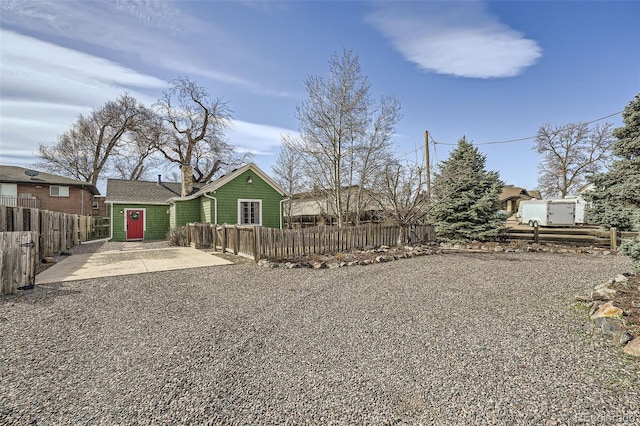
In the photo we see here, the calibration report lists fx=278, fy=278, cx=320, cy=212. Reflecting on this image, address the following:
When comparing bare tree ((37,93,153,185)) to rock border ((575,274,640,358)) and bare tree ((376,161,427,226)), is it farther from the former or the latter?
rock border ((575,274,640,358))

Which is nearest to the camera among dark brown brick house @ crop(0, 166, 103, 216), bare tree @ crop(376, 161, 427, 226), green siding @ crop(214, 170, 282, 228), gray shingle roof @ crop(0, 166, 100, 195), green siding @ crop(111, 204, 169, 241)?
bare tree @ crop(376, 161, 427, 226)

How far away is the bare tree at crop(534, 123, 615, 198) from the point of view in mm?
24375

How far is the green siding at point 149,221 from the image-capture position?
56.6 feet

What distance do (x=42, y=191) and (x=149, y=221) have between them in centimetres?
1419

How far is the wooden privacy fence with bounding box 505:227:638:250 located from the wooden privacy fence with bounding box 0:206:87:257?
16.5 m

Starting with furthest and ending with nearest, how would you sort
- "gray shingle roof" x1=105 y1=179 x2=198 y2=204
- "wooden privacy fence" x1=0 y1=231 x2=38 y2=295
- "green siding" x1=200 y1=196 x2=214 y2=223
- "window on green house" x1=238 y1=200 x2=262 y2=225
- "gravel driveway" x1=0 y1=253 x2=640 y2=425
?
"gray shingle roof" x1=105 y1=179 x2=198 y2=204 < "window on green house" x1=238 y1=200 x2=262 y2=225 < "green siding" x1=200 y1=196 x2=214 y2=223 < "wooden privacy fence" x1=0 y1=231 x2=38 y2=295 < "gravel driveway" x1=0 y1=253 x2=640 y2=425

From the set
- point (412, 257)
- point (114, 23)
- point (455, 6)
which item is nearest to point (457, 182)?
point (412, 257)

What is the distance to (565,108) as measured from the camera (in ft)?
48.3

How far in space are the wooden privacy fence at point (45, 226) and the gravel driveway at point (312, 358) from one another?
354 cm

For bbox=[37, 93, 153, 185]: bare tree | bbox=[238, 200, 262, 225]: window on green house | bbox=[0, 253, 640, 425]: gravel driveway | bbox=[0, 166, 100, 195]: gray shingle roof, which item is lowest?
bbox=[0, 253, 640, 425]: gravel driveway

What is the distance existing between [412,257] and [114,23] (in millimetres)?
11544

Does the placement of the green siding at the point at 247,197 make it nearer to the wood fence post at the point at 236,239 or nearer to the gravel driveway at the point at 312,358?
the wood fence post at the point at 236,239

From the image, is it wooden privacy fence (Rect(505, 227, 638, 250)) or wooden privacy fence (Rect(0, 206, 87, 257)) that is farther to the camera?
wooden privacy fence (Rect(505, 227, 638, 250))

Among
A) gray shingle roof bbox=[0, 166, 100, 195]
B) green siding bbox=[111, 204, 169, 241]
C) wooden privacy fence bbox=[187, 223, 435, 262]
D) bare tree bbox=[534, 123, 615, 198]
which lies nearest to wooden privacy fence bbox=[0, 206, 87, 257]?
green siding bbox=[111, 204, 169, 241]
